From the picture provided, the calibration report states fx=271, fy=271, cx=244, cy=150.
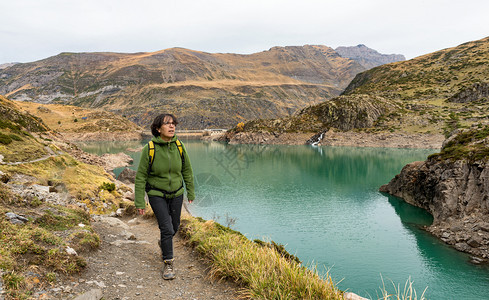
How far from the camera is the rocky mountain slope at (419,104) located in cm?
9475

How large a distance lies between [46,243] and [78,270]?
116 cm

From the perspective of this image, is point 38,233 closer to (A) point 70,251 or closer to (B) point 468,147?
(A) point 70,251

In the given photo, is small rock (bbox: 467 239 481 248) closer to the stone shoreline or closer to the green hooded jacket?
the green hooded jacket

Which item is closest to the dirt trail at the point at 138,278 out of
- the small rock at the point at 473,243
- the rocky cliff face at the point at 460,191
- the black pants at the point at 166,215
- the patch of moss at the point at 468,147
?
the black pants at the point at 166,215

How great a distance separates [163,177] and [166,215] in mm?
924

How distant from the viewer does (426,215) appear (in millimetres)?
27250

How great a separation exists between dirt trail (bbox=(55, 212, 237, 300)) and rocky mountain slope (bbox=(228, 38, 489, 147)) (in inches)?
3962

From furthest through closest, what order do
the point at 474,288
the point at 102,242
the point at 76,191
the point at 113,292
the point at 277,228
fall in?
the point at 277,228 → the point at 76,191 → the point at 474,288 → the point at 102,242 → the point at 113,292

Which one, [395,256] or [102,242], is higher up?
[102,242]

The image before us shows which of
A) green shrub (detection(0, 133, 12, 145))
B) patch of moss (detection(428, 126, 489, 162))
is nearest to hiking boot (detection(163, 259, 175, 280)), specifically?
green shrub (detection(0, 133, 12, 145))

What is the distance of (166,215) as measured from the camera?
654 cm

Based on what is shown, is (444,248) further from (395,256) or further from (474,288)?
(474,288)

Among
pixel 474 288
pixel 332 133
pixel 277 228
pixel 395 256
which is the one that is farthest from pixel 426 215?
pixel 332 133

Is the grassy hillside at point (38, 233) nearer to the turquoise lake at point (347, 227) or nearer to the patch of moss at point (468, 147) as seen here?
the turquoise lake at point (347, 227)
